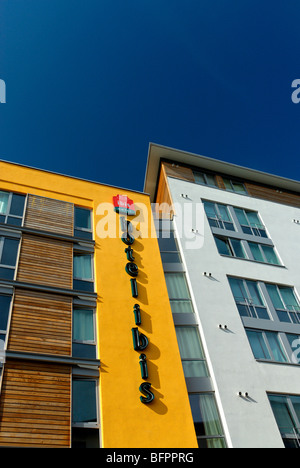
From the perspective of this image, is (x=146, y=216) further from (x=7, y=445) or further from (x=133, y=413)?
(x=7, y=445)

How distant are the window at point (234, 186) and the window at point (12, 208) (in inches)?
563

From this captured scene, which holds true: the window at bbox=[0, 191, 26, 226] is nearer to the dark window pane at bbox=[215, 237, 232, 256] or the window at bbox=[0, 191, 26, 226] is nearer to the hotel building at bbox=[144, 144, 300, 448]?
the hotel building at bbox=[144, 144, 300, 448]

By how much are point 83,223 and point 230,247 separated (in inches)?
325

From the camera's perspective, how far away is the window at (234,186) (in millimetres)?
25917

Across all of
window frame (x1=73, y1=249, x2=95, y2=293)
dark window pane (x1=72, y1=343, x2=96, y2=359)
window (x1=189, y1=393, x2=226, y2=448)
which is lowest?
window (x1=189, y1=393, x2=226, y2=448)

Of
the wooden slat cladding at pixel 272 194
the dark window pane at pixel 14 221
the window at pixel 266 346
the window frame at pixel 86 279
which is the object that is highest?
the wooden slat cladding at pixel 272 194

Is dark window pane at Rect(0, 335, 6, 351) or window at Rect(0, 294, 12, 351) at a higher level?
window at Rect(0, 294, 12, 351)

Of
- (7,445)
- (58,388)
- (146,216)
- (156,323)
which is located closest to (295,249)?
(146,216)

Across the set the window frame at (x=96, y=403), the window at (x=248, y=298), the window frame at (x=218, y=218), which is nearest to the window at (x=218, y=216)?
the window frame at (x=218, y=218)

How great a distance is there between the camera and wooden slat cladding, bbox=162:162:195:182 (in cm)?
2467

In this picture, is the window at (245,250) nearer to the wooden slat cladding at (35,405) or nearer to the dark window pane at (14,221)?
the dark window pane at (14,221)

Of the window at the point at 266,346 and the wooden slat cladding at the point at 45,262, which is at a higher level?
the wooden slat cladding at the point at 45,262

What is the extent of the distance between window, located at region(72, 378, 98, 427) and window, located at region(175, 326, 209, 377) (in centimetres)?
374

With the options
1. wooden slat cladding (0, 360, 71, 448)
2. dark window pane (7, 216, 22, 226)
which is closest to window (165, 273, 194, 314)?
wooden slat cladding (0, 360, 71, 448)
